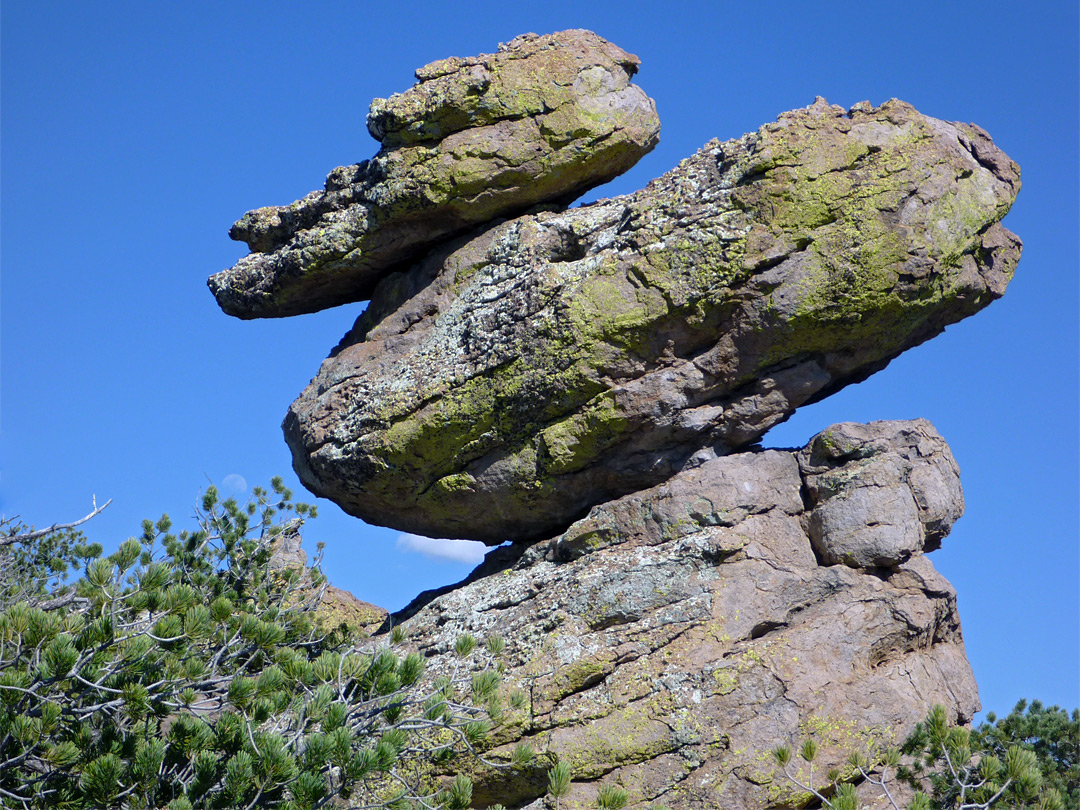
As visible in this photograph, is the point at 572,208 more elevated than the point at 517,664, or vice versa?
the point at 572,208

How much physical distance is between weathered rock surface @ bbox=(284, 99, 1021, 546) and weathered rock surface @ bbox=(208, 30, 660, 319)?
0.85m

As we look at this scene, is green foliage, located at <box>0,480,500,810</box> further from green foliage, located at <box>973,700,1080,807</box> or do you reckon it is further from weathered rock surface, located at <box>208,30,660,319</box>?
green foliage, located at <box>973,700,1080,807</box>

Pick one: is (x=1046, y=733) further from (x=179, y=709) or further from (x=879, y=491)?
(x=179, y=709)

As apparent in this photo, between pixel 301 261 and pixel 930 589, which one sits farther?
pixel 301 261

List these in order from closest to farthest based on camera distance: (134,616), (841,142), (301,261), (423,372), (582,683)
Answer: (134,616), (582,683), (841,142), (423,372), (301,261)

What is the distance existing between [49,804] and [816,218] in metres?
11.0

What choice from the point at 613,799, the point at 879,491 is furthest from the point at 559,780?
the point at 879,491

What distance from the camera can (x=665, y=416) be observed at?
1397 cm

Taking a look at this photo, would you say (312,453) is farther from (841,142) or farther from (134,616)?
(841,142)

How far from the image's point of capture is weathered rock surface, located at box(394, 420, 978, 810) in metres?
12.0

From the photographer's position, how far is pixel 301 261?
16828mm

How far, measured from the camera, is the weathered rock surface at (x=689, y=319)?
1335 centimetres

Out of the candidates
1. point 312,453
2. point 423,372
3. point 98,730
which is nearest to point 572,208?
point 423,372

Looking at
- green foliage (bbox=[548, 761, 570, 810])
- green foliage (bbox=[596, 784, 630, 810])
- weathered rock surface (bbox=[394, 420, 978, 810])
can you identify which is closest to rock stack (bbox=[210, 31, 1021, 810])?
weathered rock surface (bbox=[394, 420, 978, 810])
